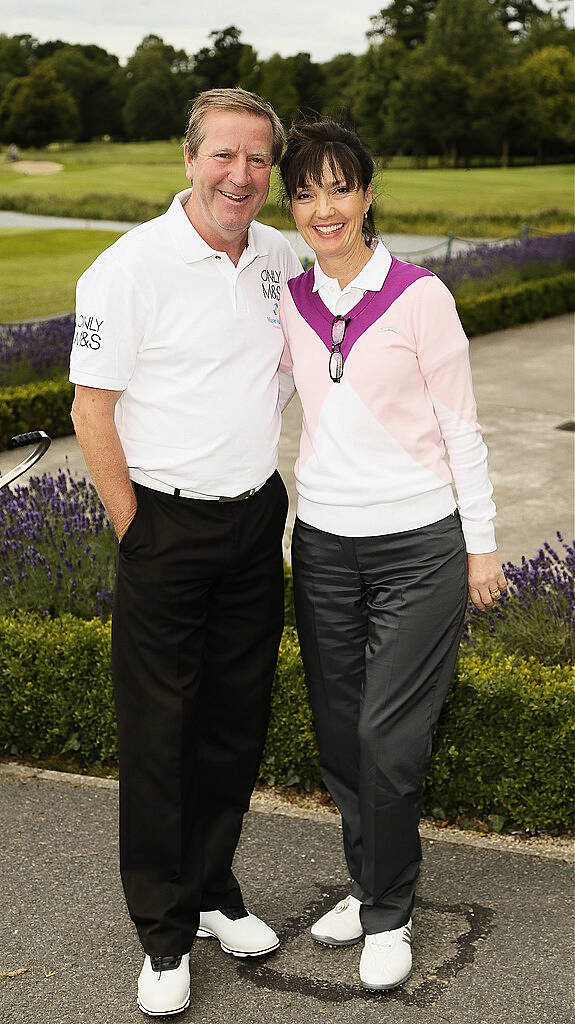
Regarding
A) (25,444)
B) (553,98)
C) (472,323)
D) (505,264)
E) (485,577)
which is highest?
(553,98)

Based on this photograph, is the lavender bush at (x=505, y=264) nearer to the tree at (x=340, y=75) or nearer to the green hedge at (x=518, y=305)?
the green hedge at (x=518, y=305)

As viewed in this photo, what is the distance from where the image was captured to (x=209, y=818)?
10.9 ft

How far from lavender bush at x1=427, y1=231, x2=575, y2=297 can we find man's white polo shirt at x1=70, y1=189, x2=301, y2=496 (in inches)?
545

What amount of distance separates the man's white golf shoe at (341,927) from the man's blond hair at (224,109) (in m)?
2.20

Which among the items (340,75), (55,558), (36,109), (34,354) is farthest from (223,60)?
(55,558)

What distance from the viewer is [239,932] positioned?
10.9ft

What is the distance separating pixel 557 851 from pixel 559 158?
47013mm

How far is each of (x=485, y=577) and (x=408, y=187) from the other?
38211 millimetres

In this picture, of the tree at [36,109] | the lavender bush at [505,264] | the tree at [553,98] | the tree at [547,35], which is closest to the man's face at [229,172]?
the lavender bush at [505,264]

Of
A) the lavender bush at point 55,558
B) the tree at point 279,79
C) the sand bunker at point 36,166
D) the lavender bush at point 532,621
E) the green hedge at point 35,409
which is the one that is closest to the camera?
the lavender bush at point 532,621

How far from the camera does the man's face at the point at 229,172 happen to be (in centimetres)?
285

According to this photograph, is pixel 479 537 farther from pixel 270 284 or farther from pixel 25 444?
pixel 25 444

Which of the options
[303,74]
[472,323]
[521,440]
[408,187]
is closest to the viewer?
[521,440]

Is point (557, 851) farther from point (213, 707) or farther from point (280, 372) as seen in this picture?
point (280, 372)
